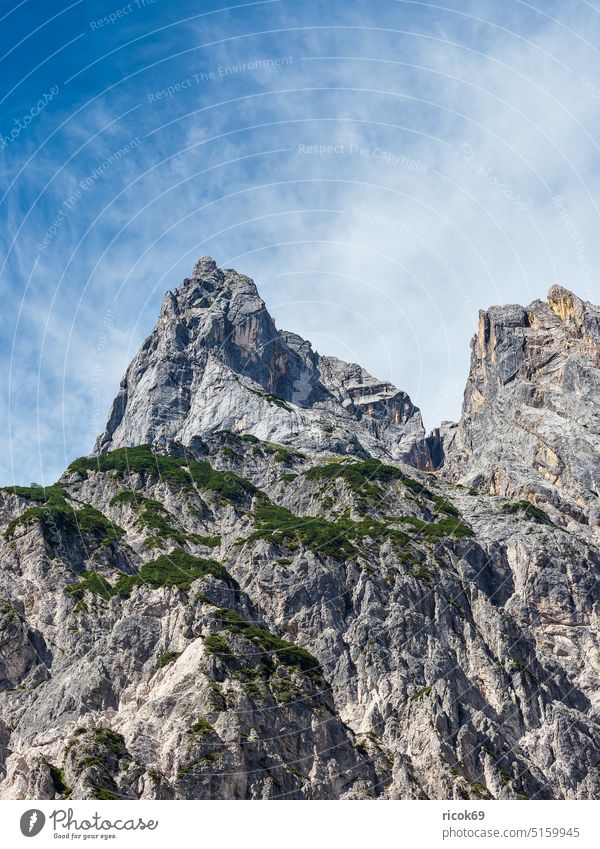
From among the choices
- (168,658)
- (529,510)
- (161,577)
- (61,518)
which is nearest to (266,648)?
(168,658)

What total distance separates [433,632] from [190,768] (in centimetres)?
5057

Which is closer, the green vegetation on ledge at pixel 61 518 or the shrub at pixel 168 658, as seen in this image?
the shrub at pixel 168 658

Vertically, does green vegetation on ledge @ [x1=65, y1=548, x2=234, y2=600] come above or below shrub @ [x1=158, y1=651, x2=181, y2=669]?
above

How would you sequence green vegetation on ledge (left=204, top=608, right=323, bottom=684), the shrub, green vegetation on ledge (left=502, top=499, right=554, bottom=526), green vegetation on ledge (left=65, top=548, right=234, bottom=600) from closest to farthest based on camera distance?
green vegetation on ledge (left=204, top=608, right=323, bottom=684), the shrub, green vegetation on ledge (left=65, top=548, right=234, bottom=600), green vegetation on ledge (left=502, top=499, right=554, bottom=526)

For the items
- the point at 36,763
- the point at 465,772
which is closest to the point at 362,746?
the point at 465,772

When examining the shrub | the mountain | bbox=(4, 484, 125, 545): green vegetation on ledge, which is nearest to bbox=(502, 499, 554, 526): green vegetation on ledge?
the mountain

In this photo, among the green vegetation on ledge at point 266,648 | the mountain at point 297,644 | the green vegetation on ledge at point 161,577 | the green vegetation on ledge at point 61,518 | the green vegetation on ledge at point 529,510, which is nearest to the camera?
the mountain at point 297,644

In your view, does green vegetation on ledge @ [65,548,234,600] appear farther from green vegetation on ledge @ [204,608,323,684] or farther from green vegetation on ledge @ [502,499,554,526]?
green vegetation on ledge @ [502,499,554,526]

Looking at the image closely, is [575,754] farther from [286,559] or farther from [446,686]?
[286,559]

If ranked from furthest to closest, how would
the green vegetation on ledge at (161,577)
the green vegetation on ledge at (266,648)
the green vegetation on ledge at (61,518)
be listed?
A: 1. the green vegetation on ledge at (61,518)
2. the green vegetation on ledge at (161,577)
3. the green vegetation on ledge at (266,648)

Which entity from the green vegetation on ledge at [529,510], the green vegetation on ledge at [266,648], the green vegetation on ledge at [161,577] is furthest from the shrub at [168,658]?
the green vegetation on ledge at [529,510]

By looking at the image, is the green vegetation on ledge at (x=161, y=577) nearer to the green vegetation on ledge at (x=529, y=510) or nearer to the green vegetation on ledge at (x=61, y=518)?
the green vegetation on ledge at (x=61, y=518)

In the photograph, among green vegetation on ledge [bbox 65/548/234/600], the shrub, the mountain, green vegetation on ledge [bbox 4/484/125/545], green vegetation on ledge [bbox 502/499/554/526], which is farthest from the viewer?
green vegetation on ledge [bbox 502/499/554/526]

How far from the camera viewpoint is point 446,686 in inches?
4705
